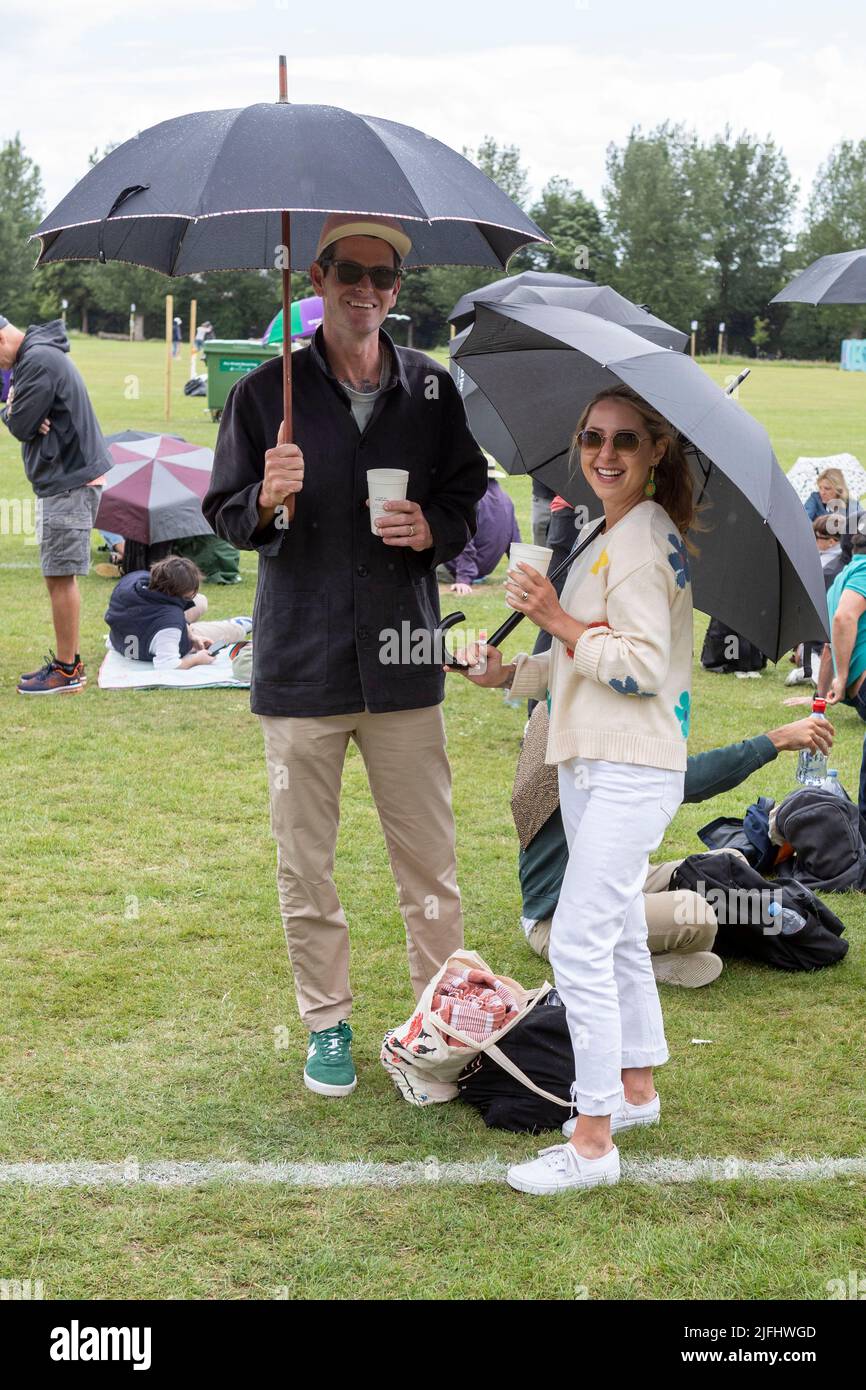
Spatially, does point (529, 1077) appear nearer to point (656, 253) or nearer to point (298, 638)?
point (298, 638)

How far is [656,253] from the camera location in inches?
3196

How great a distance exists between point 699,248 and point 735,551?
8377 centimetres

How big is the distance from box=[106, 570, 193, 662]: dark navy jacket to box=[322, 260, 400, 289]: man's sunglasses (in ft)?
Answer: 20.4

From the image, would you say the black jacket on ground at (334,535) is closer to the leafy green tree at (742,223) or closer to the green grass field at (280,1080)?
the green grass field at (280,1080)

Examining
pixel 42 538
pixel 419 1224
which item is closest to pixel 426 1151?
pixel 419 1224

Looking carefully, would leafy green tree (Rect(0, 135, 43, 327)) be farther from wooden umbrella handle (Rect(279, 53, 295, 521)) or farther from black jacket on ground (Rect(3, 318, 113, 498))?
wooden umbrella handle (Rect(279, 53, 295, 521))

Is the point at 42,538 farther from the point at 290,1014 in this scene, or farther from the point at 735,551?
the point at 735,551

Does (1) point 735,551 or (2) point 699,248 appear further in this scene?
(2) point 699,248

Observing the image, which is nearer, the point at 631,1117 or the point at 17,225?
the point at 631,1117

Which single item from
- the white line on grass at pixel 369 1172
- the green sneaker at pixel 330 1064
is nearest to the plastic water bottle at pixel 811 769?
the white line on grass at pixel 369 1172

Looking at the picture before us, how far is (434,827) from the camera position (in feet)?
14.7

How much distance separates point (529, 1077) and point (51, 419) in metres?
6.23

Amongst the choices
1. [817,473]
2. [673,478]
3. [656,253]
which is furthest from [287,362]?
[656,253]
